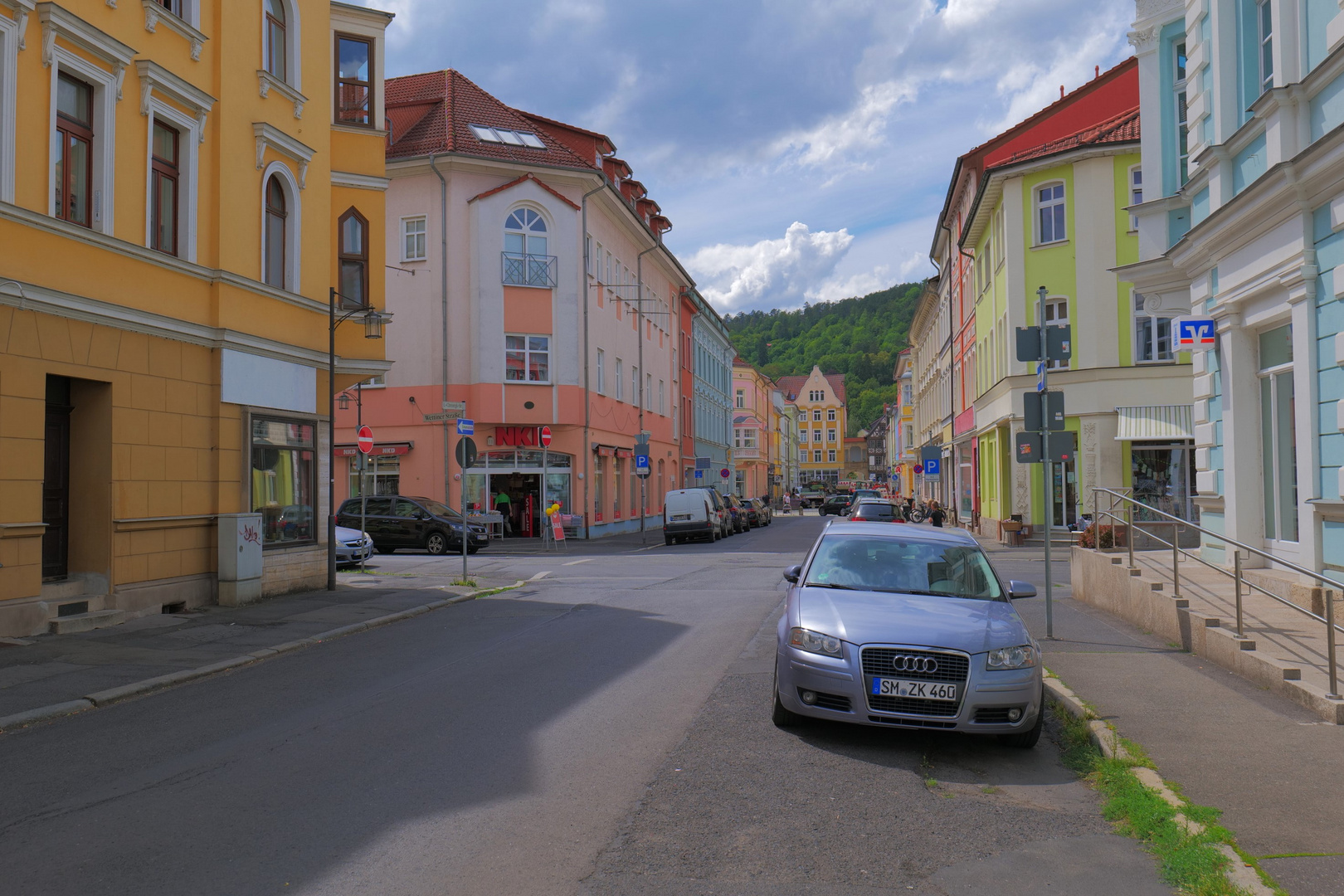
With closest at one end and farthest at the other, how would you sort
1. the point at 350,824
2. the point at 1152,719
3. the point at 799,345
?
1. the point at 350,824
2. the point at 1152,719
3. the point at 799,345

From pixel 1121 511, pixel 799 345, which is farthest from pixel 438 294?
pixel 799 345

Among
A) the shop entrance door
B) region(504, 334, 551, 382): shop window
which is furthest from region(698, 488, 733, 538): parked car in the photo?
the shop entrance door

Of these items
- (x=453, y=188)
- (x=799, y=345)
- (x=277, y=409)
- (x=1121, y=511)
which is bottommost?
(x=1121, y=511)

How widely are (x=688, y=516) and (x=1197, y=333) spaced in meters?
23.7

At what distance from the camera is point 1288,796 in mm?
5562

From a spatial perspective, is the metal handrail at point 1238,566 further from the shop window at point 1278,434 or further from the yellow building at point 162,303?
the yellow building at point 162,303

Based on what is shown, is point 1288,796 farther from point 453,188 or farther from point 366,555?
point 453,188

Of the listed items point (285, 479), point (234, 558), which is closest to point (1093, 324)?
point (285, 479)

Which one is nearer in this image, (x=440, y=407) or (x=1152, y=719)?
(x=1152, y=719)

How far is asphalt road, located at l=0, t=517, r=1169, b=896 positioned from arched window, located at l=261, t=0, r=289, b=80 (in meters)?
11.1

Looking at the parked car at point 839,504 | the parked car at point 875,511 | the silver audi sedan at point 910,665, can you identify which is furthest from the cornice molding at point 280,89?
the parked car at point 839,504

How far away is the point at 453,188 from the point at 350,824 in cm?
3191

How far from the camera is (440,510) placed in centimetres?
2922

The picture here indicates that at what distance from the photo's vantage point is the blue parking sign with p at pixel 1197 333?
13.4m
